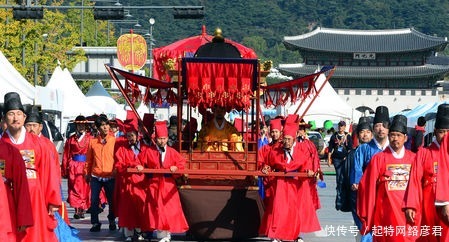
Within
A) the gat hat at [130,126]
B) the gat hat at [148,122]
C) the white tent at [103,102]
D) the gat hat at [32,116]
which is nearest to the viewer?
the gat hat at [32,116]

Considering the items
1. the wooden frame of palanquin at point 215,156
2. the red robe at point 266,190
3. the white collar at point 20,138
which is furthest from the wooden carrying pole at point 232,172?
the white collar at point 20,138

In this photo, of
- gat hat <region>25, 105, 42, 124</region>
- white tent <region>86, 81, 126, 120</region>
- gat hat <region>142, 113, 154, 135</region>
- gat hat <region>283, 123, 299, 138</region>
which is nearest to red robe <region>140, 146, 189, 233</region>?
gat hat <region>142, 113, 154, 135</region>

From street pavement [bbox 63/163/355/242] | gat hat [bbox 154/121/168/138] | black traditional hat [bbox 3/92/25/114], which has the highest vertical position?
black traditional hat [bbox 3/92/25/114]

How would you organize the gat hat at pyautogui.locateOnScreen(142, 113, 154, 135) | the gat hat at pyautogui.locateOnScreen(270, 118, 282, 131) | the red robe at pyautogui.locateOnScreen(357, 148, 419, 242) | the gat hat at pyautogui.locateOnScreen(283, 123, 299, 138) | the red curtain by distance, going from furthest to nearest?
the gat hat at pyautogui.locateOnScreen(270, 118, 282, 131) < the gat hat at pyautogui.locateOnScreen(142, 113, 154, 135) < the red curtain < the gat hat at pyautogui.locateOnScreen(283, 123, 299, 138) < the red robe at pyautogui.locateOnScreen(357, 148, 419, 242)

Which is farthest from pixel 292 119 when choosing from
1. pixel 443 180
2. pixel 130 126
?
pixel 443 180

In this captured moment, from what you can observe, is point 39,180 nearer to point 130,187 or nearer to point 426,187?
point 426,187

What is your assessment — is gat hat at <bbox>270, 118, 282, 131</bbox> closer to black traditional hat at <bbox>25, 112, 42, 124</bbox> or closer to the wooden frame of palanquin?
the wooden frame of palanquin

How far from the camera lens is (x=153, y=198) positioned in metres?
→ 13.9

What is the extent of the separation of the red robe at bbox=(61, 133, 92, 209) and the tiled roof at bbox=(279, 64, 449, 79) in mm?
60047

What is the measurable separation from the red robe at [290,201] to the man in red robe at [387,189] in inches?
121

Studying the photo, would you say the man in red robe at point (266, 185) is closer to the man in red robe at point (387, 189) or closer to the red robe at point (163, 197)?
the red robe at point (163, 197)

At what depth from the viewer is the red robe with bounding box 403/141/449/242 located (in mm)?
9545

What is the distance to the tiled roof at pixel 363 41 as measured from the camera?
78688 mm

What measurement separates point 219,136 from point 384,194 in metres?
4.32
